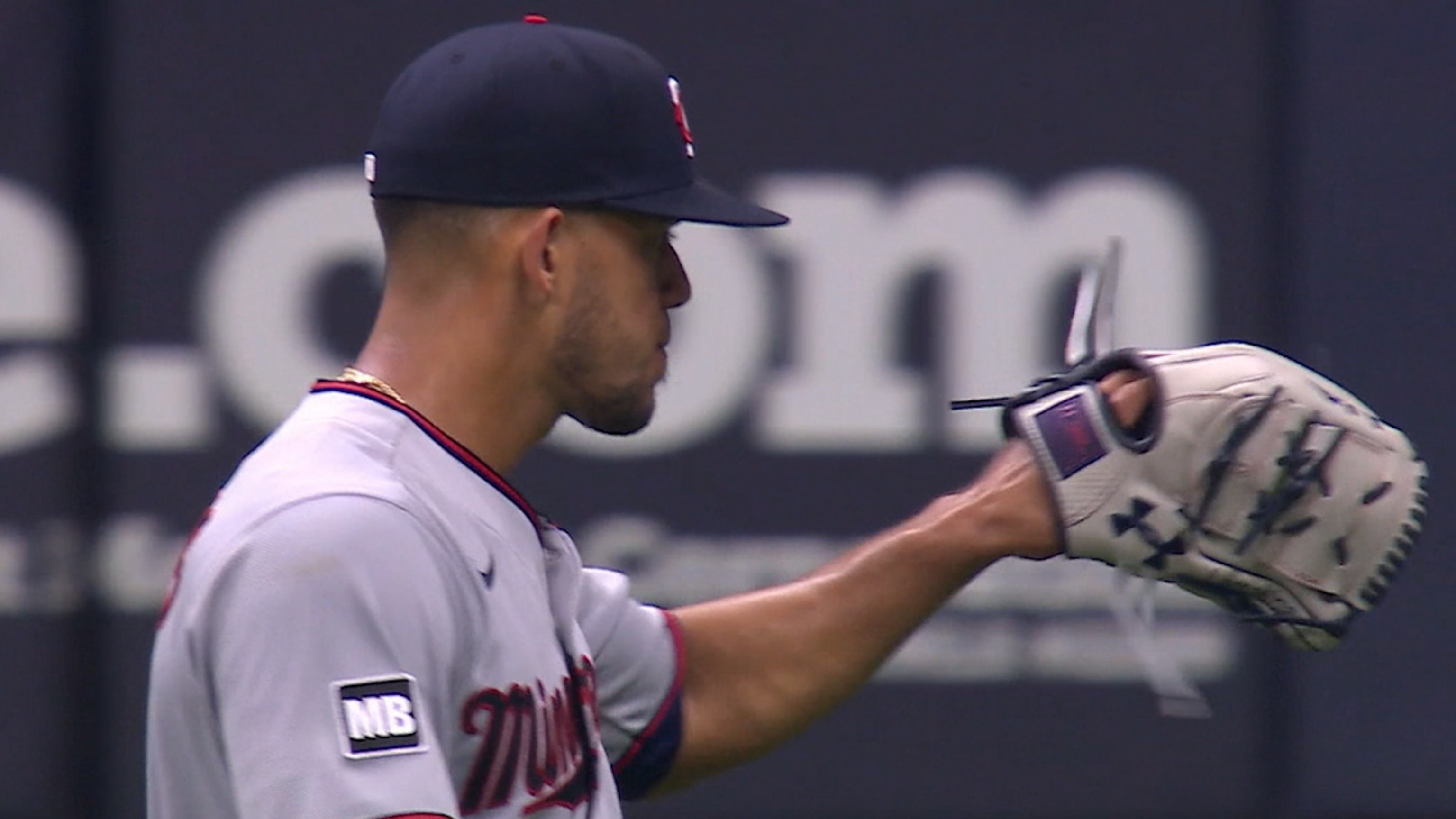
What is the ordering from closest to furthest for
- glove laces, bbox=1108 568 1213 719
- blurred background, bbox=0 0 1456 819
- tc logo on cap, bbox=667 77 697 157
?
tc logo on cap, bbox=667 77 697 157, glove laces, bbox=1108 568 1213 719, blurred background, bbox=0 0 1456 819

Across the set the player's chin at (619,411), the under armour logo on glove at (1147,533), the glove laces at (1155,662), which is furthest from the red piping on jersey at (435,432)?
the glove laces at (1155,662)

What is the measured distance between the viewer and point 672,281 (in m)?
1.72

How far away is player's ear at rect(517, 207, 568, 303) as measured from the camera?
5.21 ft

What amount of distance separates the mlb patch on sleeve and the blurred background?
5.96ft

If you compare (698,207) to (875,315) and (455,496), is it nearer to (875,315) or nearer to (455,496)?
(455,496)

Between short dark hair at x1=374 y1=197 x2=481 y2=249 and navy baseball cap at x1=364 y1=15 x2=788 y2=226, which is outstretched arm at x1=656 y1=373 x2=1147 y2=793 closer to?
navy baseball cap at x1=364 y1=15 x2=788 y2=226

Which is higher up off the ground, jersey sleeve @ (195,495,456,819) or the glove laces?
jersey sleeve @ (195,495,456,819)

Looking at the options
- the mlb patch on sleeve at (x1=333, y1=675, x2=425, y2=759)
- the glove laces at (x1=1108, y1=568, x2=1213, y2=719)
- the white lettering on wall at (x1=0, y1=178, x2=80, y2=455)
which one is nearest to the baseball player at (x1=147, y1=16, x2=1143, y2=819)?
the mlb patch on sleeve at (x1=333, y1=675, x2=425, y2=759)

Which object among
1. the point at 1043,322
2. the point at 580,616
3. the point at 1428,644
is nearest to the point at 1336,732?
the point at 1428,644

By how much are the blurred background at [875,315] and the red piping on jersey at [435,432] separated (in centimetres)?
158

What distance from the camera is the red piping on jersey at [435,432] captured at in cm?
157

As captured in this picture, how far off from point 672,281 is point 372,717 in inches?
19.5

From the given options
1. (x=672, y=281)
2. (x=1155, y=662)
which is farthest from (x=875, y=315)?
(x=672, y=281)

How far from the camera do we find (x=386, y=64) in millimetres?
3203
